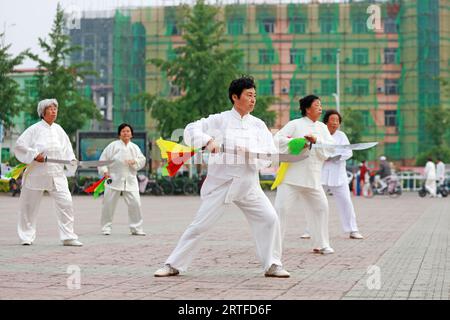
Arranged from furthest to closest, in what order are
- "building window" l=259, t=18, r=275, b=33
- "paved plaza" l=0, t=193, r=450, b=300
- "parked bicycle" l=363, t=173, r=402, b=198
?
"building window" l=259, t=18, r=275, b=33 < "parked bicycle" l=363, t=173, r=402, b=198 < "paved plaza" l=0, t=193, r=450, b=300

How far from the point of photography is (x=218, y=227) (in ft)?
52.8

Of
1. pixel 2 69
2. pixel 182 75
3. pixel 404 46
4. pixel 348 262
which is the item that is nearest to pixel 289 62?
pixel 404 46

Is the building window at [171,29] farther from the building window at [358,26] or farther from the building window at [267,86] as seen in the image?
the building window at [358,26]

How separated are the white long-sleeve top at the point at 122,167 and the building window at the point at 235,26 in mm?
54158

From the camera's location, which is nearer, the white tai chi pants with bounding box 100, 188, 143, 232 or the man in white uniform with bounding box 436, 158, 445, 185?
the white tai chi pants with bounding box 100, 188, 143, 232

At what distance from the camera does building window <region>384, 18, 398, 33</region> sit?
67688 mm

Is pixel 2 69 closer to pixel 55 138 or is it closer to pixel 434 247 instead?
pixel 55 138

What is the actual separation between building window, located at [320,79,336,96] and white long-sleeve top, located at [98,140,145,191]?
2115 inches

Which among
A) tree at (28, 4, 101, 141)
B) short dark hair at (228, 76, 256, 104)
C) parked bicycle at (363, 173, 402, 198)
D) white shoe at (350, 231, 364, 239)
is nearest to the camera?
short dark hair at (228, 76, 256, 104)

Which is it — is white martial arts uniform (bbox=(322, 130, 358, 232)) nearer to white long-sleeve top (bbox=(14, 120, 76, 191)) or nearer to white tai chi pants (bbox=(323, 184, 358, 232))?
white tai chi pants (bbox=(323, 184, 358, 232))

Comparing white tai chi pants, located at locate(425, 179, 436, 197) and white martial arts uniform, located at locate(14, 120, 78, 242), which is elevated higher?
white martial arts uniform, located at locate(14, 120, 78, 242)

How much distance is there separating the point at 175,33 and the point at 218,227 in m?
54.6

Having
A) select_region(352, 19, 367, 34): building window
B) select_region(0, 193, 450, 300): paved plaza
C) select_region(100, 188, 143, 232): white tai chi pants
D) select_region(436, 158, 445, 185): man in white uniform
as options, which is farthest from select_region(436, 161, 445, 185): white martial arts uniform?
select_region(352, 19, 367, 34): building window

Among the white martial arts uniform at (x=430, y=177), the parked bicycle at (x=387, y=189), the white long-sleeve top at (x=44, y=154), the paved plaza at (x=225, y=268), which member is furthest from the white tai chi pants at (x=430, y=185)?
the white long-sleeve top at (x=44, y=154)
